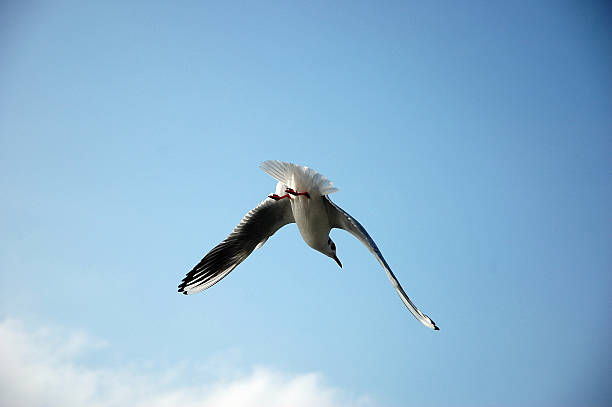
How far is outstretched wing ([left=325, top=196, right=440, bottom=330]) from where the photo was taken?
2717 millimetres

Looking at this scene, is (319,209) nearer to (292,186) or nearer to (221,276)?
(292,186)

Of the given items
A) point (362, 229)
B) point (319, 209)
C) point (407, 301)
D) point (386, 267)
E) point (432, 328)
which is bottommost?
point (432, 328)

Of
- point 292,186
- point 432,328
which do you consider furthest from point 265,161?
point 432,328

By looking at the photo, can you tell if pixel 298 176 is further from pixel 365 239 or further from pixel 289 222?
pixel 289 222

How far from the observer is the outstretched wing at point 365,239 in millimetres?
2717

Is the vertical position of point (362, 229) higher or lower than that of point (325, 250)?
lower

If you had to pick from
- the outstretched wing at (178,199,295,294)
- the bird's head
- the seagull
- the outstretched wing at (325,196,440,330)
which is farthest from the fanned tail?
the bird's head

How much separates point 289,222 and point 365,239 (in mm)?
1232

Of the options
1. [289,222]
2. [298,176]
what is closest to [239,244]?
[289,222]

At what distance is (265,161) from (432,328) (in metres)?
1.52

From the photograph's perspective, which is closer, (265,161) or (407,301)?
(407,301)

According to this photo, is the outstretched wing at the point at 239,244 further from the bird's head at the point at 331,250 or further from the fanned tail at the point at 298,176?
the fanned tail at the point at 298,176

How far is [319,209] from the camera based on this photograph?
3.61 m

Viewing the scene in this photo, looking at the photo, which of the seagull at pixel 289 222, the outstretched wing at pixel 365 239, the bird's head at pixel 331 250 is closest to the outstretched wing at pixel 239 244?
the seagull at pixel 289 222
